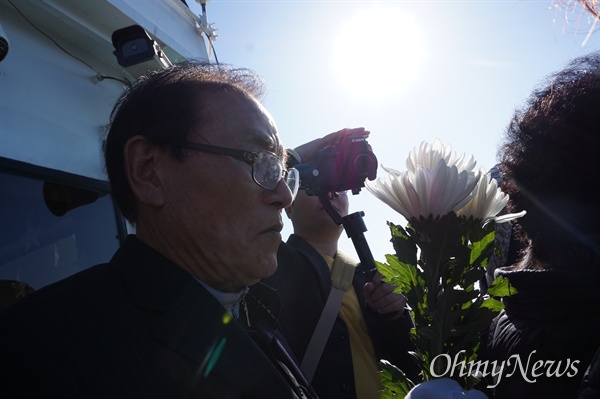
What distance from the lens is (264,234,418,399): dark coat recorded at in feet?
7.25

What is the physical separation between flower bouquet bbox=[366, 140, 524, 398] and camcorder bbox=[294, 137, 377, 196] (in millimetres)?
1037

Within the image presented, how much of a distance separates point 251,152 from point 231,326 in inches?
20.6

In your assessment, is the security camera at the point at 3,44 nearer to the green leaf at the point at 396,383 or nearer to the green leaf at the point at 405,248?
the green leaf at the point at 405,248

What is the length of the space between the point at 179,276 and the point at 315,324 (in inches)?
38.3

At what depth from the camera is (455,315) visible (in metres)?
1.28

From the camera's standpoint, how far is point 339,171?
2.43m

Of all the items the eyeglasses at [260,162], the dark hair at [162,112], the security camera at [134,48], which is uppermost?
the security camera at [134,48]

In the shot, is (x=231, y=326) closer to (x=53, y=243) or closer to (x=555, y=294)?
(x=555, y=294)

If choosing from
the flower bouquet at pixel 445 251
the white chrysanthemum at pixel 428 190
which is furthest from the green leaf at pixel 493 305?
the white chrysanthemum at pixel 428 190

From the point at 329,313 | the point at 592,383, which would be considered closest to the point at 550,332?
the point at 592,383

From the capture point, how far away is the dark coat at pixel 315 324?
221 cm

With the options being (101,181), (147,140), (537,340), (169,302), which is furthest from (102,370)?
(101,181)

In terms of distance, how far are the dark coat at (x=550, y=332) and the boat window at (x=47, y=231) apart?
6.91 ft

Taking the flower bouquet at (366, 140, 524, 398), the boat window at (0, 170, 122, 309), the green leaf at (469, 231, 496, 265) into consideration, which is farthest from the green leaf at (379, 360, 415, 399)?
the boat window at (0, 170, 122, 309)
